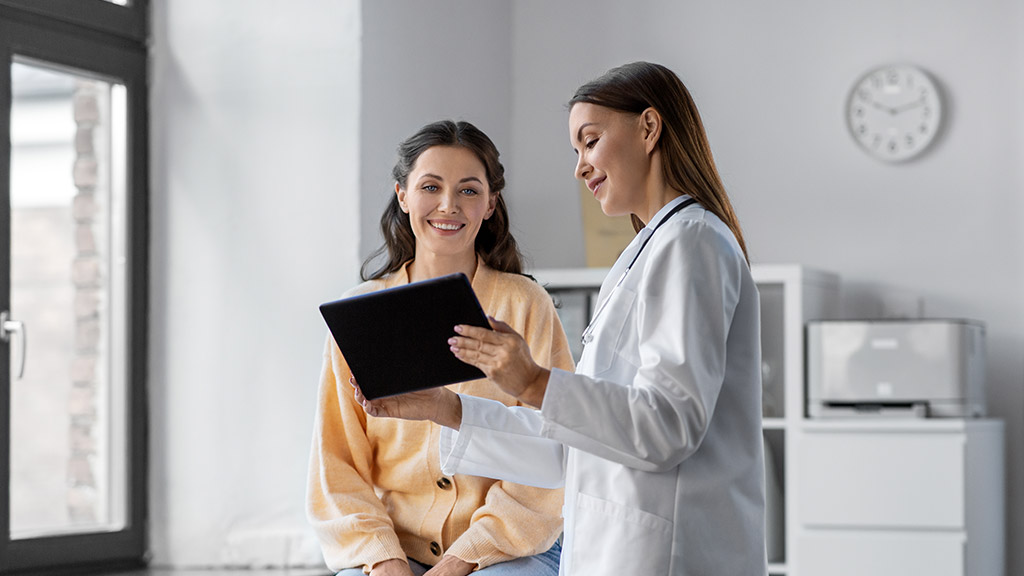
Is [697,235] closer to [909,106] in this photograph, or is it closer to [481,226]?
[481,226]

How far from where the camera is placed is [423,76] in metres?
3.55

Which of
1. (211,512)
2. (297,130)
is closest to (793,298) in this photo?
(297,130)

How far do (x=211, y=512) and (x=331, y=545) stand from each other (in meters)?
1.20

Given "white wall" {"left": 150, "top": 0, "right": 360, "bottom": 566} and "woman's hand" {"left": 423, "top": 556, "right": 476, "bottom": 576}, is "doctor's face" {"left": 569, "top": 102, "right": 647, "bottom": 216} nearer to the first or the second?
"woman's hand" {"left": 423, "top": 556, "right": 476, "bottom": 576}

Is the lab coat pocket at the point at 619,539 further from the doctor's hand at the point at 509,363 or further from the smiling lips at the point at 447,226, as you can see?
the smiling lips at the point at 447,226

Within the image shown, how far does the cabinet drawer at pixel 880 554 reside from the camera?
3.36 meters

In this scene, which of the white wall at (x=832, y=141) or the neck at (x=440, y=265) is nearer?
the neck at (x=440, y=265)

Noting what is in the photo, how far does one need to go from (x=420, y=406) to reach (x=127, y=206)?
1.75 meters

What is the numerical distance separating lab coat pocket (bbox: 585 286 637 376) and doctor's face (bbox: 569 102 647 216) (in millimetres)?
124

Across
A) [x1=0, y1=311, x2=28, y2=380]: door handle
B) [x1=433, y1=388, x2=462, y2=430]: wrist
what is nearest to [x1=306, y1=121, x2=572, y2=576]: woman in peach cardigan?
[x1=433, y1=388, x2=462, y2=430]: wrist

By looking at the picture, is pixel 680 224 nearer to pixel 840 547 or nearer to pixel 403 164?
pixel 403 164

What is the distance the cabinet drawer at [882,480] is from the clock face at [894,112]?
39.9 inches

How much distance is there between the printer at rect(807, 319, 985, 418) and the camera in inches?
136

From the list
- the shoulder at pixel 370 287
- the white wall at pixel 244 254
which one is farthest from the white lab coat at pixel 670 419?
the white wall at pixel 244 254
